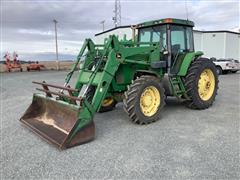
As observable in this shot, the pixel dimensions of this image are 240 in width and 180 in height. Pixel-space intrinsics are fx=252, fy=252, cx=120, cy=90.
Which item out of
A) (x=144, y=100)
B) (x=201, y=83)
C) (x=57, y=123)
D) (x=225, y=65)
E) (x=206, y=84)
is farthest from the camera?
(x=225, y=65)

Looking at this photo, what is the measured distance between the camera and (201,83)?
6918 mm

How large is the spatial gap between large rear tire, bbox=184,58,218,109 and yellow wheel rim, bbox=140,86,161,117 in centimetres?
122

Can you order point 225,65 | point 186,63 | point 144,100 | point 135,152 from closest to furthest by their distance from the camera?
point 135,152
point 144,100
point 186,63
point 225,65

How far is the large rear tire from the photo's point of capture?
638 cm

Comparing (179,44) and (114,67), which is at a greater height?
(179,44)

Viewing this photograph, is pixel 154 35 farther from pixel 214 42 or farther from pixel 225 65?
pixel 214 42

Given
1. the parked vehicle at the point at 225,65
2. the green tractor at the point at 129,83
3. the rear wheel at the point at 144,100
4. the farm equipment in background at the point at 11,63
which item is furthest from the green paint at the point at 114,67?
the farm equipment in background at the point at 11,63

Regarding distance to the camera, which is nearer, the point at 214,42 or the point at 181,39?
the point at 181,39

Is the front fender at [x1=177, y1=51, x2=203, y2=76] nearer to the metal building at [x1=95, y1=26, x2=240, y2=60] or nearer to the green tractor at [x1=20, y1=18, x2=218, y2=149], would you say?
the green tractor at [x1=20, y1=18, x2=218, y2=149]

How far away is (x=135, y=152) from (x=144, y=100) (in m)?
1.65

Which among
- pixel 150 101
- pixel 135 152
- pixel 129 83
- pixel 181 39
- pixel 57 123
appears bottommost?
pixel 135 152

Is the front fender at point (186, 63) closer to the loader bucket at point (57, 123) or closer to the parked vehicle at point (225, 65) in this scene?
the loader bucket at point (57, 123)

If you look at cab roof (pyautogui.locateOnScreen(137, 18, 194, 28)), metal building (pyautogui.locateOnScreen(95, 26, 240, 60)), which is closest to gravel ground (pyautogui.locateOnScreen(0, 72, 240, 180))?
cab roof (pyautogui.locateOnScreen(137, 18, 194, 28))

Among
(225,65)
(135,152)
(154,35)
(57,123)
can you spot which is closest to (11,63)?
(225,65)
